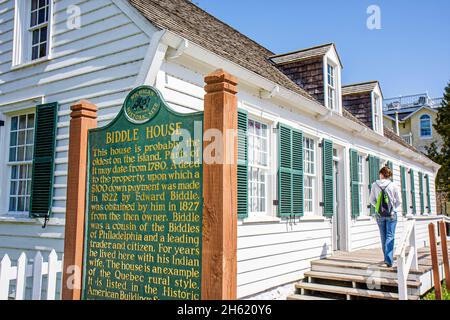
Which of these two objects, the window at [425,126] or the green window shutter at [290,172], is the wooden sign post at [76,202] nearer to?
the green window shutter at [290,172]

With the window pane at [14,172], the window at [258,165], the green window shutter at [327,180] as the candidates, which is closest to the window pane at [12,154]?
the window pane at [14,172]

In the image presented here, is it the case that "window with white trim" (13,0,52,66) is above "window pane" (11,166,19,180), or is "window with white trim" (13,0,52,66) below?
above

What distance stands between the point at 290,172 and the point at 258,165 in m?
0.93

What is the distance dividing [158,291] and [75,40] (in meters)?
4.85

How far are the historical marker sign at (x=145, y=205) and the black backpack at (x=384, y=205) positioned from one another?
200 inches

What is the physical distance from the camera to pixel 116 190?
12.1 feet

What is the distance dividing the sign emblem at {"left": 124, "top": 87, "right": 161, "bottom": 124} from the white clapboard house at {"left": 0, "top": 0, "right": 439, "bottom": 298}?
5.63 feet

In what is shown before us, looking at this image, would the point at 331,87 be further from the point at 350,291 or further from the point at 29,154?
the point at 29,154

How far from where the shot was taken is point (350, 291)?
7102mm

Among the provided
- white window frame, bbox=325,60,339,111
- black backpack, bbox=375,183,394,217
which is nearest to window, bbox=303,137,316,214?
white window frame, bbox=325,60,339,111

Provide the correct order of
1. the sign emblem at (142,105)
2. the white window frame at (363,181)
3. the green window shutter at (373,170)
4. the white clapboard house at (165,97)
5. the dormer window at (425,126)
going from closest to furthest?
the sign emblem at (142,105)
the white clapboard house at (165,97)
the white window frame at (363,181)
the green window shutter at (373,170)
the dormer window at (425,126)

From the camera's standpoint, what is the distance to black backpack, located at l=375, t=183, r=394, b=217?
23.3 feet

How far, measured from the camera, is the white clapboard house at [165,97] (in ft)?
18.9

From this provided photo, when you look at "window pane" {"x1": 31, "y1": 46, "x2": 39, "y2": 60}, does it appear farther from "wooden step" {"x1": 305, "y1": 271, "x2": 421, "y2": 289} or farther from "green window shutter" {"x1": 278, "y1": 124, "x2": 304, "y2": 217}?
"wooden step" {"x1": 305, "y1": 271, "x2": 421, "y2": 289}
